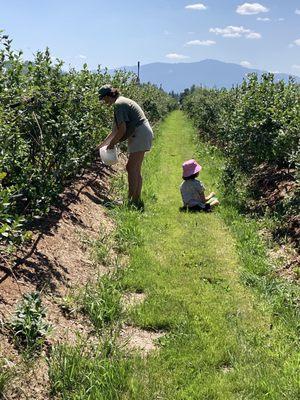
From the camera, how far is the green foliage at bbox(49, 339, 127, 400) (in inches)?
127

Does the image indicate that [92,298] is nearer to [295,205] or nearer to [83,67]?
[295,205]

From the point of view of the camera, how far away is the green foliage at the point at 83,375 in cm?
323

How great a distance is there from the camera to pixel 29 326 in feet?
11.7

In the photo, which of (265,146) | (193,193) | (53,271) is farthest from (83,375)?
(265,146)

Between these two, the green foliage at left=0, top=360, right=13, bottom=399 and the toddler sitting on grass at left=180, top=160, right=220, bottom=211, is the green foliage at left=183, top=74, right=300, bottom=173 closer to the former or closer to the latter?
the toddler sitting on grass at left=180, top=160, right=220, bottom=211

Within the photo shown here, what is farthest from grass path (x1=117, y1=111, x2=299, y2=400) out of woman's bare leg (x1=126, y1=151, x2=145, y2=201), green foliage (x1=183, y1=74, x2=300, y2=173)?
green foliage (x1=183, y1=74, x2=300, y2=173)

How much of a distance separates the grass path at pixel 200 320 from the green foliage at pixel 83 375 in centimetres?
12

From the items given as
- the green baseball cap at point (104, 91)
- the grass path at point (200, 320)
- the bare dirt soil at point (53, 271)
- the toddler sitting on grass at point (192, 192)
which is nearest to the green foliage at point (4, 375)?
→ the bare dirt soil at point (53, 271)

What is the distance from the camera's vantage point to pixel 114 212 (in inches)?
296

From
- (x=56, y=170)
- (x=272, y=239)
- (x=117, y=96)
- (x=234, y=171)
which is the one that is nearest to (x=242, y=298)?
(x=272, y=239)

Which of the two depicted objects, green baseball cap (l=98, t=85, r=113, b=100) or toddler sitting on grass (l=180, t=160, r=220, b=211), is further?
toddler sitting on grass (l=180, t=160, r=220, b=211)

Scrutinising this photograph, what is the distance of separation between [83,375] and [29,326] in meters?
0.57

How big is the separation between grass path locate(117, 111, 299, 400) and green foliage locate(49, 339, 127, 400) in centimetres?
12

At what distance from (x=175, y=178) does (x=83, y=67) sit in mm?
3921
